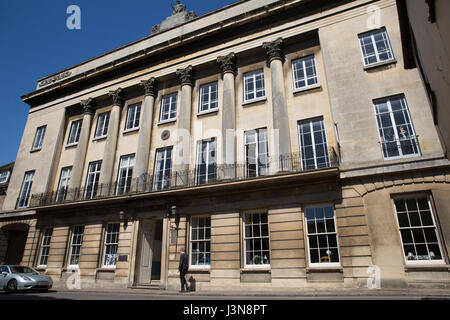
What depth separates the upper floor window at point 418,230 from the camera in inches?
404

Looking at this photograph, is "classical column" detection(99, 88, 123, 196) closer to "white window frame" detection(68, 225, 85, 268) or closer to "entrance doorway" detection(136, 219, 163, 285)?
"white window frame" detection(68, 225, 85, 268)

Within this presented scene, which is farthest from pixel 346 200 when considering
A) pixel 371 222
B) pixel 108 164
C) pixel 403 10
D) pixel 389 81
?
pixel 108 164

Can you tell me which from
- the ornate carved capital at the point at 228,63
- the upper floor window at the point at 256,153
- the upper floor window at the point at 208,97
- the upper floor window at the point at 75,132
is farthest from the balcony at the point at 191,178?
the ornate carved capital at the point at 228,63

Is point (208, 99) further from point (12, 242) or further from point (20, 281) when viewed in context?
point (12, 242)

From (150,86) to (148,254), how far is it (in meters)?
11.0

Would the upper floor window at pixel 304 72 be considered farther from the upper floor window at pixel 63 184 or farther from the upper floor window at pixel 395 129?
the upper floor window at pixel 63 184

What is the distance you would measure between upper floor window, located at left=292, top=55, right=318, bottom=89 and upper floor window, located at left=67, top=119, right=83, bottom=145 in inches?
664

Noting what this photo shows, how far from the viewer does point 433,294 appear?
29.2ft

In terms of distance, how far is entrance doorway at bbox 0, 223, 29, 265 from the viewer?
21875mm

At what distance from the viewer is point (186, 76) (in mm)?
18297

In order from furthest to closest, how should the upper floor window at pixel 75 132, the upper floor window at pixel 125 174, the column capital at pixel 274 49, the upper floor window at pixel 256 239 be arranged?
the upper floor window at pixel 75 132, the upper floor window at pixel 125 174, the column capital at pixel 274 49, the upper floor window at pixel 256 239

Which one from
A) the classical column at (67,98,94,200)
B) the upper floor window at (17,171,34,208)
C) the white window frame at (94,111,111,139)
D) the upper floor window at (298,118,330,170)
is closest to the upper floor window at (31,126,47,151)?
the upper floor window at (17,171,34,208)

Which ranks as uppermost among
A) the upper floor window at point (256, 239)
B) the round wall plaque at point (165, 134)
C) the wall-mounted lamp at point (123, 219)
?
the round wall plaque at point (165, 134)

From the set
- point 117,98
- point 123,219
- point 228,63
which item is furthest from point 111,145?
point 228,63
